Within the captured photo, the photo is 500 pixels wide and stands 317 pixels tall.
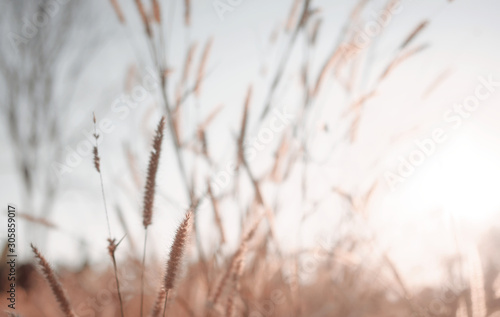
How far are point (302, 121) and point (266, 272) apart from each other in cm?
58

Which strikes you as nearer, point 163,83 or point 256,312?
point 163,83

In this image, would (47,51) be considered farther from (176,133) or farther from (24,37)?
(176,133)

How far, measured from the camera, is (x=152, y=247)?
164 centimetres

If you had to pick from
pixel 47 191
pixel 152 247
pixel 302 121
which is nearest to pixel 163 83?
pixel 302 121

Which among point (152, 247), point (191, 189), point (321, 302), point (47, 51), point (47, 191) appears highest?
point (47, 51)

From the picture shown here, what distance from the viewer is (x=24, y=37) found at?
580 cm

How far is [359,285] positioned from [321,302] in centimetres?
23

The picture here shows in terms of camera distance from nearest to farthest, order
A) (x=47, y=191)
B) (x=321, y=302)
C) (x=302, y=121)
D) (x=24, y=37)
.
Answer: (x=302, y=121)
(x=321, y=302)
(x=47, y=191)
(x=24, y=37)

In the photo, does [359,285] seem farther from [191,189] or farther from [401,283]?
[191,189]

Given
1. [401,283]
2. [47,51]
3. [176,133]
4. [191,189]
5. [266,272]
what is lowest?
[401,283]

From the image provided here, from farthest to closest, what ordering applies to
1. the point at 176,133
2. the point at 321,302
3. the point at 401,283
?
1. the point at 321,302
2. the point at 176,133
3. the point at 401,283

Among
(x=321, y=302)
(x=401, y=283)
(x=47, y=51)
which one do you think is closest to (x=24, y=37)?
(x=47, y=51)

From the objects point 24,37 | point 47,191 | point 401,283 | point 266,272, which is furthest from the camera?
point 24,37

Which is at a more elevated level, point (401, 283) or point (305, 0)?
point (305, 0)
